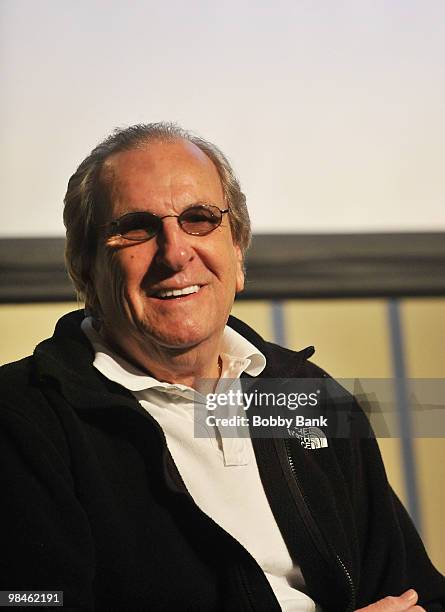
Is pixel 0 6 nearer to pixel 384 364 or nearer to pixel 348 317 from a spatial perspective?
pixel 348 317

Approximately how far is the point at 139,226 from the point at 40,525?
0.43m

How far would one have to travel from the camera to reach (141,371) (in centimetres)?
124

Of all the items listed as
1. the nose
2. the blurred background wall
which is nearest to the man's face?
the nose

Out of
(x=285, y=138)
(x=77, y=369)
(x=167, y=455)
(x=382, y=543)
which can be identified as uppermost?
(x=285, y=138)

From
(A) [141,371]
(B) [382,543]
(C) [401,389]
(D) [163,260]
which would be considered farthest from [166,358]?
(C) [401,389]

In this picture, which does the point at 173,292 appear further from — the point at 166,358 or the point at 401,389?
the point at 401,389

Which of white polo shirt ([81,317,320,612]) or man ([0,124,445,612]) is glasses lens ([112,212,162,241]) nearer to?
man ([0,124,445,612])

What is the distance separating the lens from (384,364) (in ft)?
5.89

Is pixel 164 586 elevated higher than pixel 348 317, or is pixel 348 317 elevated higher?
pixel 348 317

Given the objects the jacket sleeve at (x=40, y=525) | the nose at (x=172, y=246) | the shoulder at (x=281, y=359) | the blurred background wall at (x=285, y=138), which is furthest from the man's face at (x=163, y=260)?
the blurred background wall at (x=285, y=138)

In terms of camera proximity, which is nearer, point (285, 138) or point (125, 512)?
point (125, 512)

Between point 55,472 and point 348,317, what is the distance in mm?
910

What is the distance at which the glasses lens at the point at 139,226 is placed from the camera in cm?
121

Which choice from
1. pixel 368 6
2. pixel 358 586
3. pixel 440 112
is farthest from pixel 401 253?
pixel 358 586
